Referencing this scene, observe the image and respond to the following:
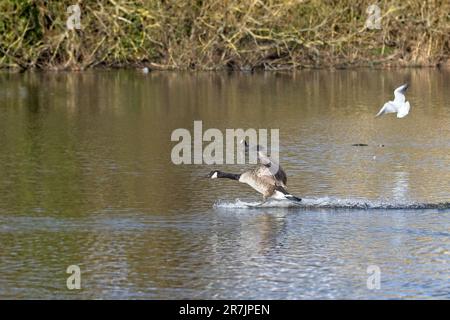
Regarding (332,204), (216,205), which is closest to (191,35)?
(216,205)

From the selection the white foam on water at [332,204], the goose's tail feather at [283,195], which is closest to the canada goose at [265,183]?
the goose's tail feather at [283,195]

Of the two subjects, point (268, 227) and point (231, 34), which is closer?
point (268, 227)

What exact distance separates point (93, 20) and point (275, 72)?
437 cm

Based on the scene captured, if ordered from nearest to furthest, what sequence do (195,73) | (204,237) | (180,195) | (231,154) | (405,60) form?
(204,237) → (180,195) → (231,154) → (195,73) → (405,60)

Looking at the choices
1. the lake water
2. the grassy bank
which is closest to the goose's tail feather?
the lake water

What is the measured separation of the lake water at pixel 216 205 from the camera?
8594mm

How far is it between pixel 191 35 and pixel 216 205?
51.2 ft

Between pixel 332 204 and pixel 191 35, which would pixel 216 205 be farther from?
A: pixel 191 35

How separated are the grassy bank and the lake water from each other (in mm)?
6147

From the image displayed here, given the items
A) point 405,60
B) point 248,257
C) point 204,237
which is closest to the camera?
point 248,257

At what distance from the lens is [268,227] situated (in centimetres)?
1045

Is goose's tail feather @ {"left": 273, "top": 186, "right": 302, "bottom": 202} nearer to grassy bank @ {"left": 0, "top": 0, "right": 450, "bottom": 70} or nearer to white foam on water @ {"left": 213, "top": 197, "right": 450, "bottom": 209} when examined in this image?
white foam on water @ {"left": 213, "top": 197, "right": 450, "bottom": 209}
